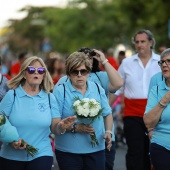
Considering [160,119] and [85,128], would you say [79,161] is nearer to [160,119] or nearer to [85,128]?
[85,128]

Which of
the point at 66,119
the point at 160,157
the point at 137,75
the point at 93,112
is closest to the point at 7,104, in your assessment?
the point at 66,119

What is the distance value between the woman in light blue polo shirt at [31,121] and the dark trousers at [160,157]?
935 millimetres

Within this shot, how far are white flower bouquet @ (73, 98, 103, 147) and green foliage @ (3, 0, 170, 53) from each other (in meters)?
31.2

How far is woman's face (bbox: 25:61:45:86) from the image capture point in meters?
6.90

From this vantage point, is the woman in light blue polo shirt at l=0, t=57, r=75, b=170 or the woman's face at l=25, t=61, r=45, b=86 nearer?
the woman in light blue polo shirt at l=0, t=57, r=75, b=170

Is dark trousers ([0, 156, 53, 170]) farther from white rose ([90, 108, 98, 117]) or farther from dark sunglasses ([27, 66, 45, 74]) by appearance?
dark sunglasses ([27, 66, 45, 74])

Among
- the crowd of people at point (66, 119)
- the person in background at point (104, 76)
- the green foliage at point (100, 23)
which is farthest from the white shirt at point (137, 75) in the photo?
the green foliage at point (100, 23)

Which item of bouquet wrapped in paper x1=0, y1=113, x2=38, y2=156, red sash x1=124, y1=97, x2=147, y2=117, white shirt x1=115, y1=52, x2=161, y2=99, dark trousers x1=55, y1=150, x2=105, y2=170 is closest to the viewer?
bouquet wrapped in paper x1=0, y1=113, x2=38, y2=156

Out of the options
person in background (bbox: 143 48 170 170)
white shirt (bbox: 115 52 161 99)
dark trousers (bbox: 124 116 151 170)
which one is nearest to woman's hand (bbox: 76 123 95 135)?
person in background (bbox: 143 48 170 170)

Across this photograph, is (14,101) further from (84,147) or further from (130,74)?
(130,74)

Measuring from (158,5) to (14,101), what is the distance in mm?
31805

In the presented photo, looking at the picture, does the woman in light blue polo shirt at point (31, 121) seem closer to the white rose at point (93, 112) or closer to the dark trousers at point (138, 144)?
the white rose at point (93, 112)

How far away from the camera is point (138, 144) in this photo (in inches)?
357

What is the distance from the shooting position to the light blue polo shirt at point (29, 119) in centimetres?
668
